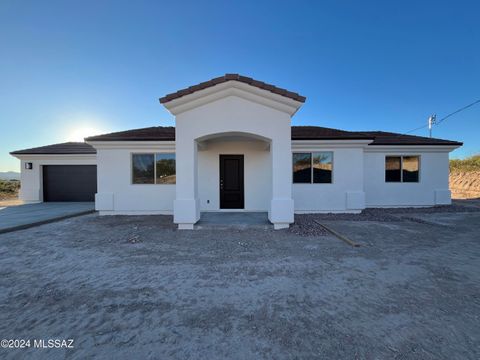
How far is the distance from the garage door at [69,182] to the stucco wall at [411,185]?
15322 mm

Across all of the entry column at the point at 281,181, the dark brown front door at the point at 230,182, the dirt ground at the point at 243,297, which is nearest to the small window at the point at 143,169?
the dark brown front door at the point at 230,182

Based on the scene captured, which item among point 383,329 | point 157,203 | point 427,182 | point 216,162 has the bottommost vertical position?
point 383,329

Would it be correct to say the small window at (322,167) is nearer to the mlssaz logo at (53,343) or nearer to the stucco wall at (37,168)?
the mlssaz logo at (53,343)

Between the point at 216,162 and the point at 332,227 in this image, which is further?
the point at 216,162

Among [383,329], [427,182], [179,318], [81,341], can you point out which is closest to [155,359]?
[179,318]

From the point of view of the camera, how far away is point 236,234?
19.6 feet

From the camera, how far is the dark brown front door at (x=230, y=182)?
29.9ft

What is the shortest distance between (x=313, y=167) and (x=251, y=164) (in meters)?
2.74

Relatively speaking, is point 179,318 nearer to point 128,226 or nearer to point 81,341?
point 81,341

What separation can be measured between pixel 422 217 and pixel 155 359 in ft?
33.3

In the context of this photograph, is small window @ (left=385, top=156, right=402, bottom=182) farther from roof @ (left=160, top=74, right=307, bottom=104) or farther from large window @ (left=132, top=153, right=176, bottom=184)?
large window @ (left=132, top=153, right=176, bottom=184)

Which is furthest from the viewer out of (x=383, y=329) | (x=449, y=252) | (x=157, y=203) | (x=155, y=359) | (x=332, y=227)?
(x=157, y=203)

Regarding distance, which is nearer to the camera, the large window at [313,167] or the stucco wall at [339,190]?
the stucco wall at [339,190]

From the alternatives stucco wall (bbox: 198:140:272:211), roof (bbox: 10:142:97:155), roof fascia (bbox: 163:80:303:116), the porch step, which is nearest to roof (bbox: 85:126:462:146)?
stucco wall (bbox: 198:140:272:211)
